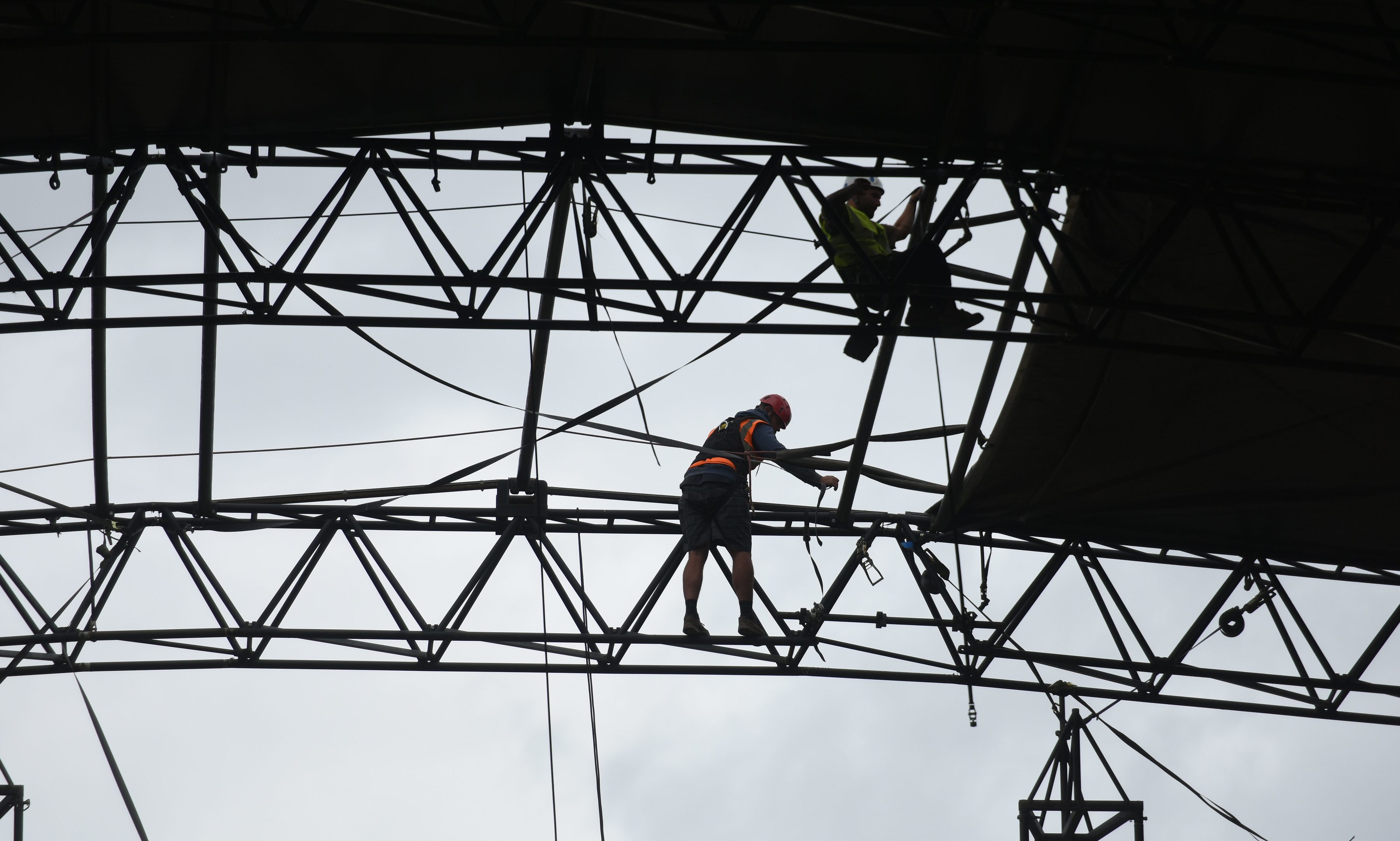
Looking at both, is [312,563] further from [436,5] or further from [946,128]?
[946,128]

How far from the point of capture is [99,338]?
10484 mm

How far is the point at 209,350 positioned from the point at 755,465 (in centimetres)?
414

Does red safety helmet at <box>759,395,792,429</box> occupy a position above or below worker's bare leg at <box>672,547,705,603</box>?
above

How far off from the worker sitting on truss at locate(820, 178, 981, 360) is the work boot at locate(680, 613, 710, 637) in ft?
8.65

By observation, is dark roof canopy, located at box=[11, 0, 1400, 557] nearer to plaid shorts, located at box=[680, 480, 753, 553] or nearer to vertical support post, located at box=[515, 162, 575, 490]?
vertical support post, located at box=[515, 162, 575, 490]

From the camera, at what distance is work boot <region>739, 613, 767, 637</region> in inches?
442

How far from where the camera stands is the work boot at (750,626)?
11227mm

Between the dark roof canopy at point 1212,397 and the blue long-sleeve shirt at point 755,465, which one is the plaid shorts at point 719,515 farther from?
the dark roof canopy at point 1212,397

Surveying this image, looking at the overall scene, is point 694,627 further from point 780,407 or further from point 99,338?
point 99,338

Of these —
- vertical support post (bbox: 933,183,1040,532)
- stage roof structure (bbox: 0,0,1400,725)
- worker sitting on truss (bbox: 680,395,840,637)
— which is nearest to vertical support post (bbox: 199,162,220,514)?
stage roof structure (bbox: 0,0,1400,725)

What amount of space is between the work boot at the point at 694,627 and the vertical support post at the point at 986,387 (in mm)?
2073

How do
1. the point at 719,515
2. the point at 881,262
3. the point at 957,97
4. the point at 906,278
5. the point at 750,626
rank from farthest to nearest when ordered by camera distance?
the point at 719,515
the point at 750,626
the point at 881,262
the point at 906,278
the point at 957,97

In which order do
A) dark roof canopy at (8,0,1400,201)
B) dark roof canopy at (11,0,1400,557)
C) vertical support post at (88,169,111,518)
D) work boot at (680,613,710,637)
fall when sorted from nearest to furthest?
dark roof canopy at (11,0,1400,557), dark roof canopy at (8,0,1400,201), vertical support post at (88,169,111,518), work boot at (680,613,710,637)

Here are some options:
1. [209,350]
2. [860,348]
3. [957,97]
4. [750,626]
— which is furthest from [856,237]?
[209,350]
